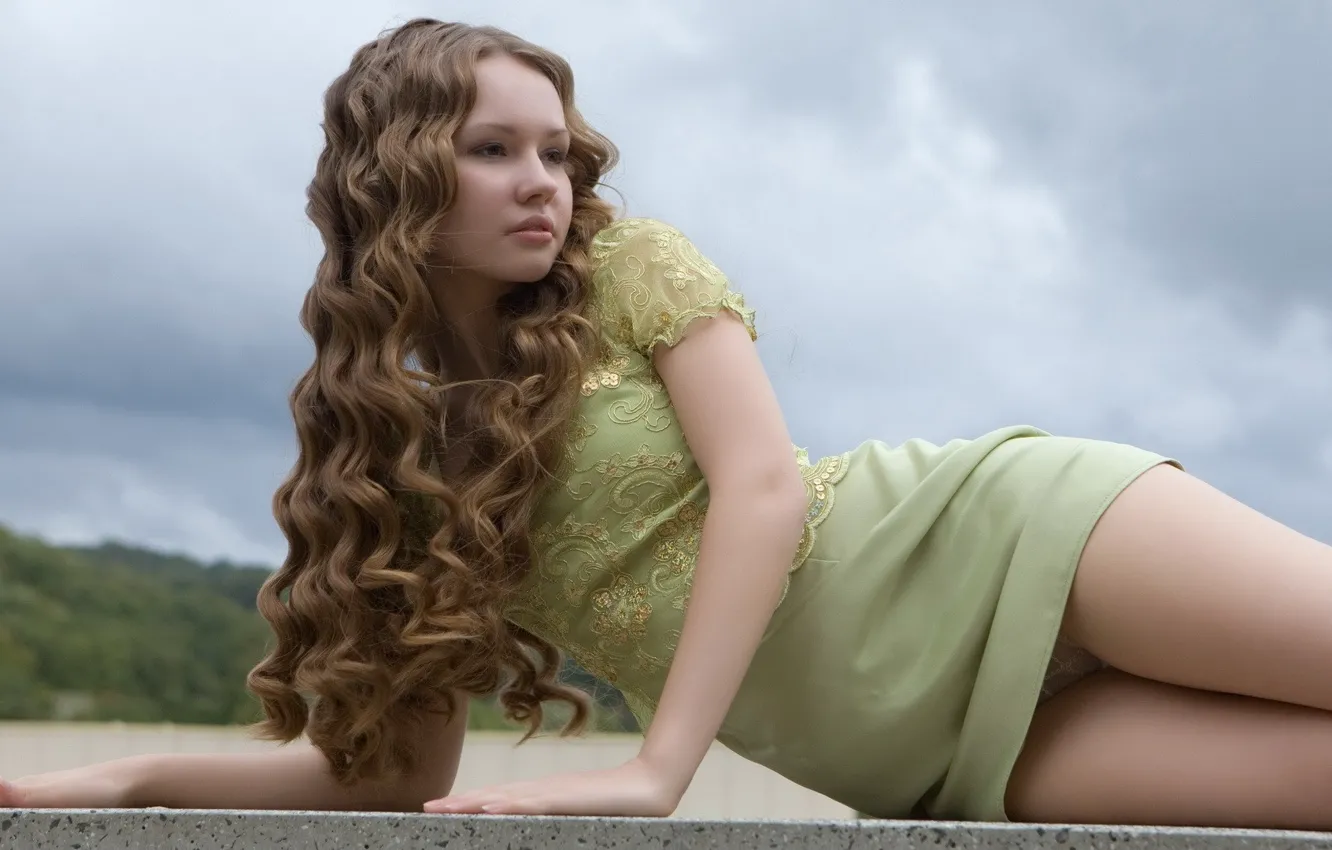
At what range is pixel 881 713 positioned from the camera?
5.32ft

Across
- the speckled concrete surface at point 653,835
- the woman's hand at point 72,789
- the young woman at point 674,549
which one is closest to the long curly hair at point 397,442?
the young woman at point 674,549

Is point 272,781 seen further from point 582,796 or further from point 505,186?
point 505,186

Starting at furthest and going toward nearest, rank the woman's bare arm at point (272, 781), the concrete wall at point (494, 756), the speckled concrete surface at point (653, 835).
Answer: the concrete wall at point (494, 756)
the woman's bare arm at point (272, 781)
the speckled concrete surface at point (653, 835)

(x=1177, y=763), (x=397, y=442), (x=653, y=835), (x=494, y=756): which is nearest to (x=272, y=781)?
(x=397, y=442)

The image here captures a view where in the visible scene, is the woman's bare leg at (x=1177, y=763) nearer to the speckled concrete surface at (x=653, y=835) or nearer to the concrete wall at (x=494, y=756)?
the speckled concrete surface at (x=653, y=835)

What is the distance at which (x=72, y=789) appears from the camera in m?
1.70

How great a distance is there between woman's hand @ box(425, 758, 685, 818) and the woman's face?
0.64m

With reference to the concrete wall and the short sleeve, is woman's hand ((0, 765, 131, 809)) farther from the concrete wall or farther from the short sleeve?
the concrete wall

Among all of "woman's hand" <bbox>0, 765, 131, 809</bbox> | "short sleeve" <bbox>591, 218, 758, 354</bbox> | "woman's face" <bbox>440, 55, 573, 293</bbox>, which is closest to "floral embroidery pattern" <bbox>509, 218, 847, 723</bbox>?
"short sleeve" <bbox>591, 218, 758, 354</bbox>

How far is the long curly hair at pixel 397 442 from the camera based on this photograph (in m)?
1.61

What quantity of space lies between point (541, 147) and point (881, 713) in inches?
31.7

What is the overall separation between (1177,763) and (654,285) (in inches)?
31.6

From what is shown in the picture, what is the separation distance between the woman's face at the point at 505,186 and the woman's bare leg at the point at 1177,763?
842 millimetres

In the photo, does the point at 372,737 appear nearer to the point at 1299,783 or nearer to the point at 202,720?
the point at 1299,783
